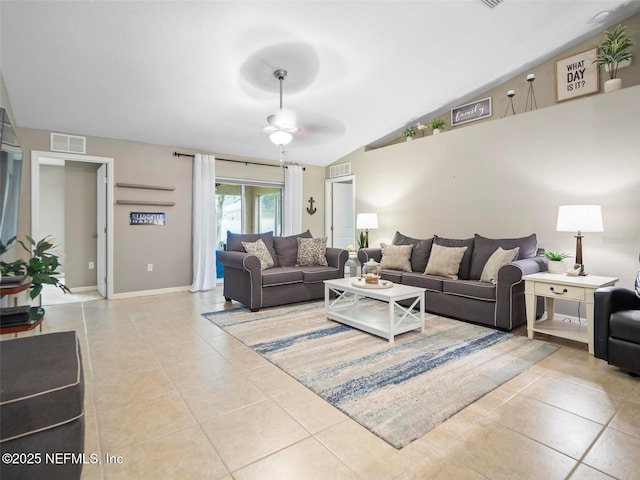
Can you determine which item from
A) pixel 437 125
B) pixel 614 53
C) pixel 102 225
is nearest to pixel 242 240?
pixel 102 225

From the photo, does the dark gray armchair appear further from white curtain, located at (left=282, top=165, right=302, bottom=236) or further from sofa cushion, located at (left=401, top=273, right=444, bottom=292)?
white curtain, located at (left=282, top=165, right=302, bottom=236)

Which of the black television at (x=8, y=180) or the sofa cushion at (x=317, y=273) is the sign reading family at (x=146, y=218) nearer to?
the black television at (x=8, y=180)

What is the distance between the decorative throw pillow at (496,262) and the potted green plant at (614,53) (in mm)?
1890

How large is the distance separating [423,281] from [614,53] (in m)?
2.98

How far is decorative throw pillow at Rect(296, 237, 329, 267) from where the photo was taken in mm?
4754

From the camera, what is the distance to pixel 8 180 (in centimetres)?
241

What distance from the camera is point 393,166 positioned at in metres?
5.54

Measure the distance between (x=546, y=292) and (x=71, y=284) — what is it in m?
6.65

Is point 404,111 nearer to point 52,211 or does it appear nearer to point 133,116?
point 133,116

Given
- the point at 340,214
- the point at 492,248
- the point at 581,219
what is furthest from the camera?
the point at 340,214

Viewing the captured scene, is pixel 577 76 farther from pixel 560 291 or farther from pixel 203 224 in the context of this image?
pixel 203 224

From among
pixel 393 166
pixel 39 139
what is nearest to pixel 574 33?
pixel 393 166

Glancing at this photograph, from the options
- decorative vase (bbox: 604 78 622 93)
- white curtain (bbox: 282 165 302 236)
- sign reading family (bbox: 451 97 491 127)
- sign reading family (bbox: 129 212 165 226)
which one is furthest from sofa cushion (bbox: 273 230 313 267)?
decorative vase (bbox: 604 78 622 93)

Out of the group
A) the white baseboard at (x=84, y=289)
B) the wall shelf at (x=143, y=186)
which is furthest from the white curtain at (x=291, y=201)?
the white baseboard at (x=84, y=289)
